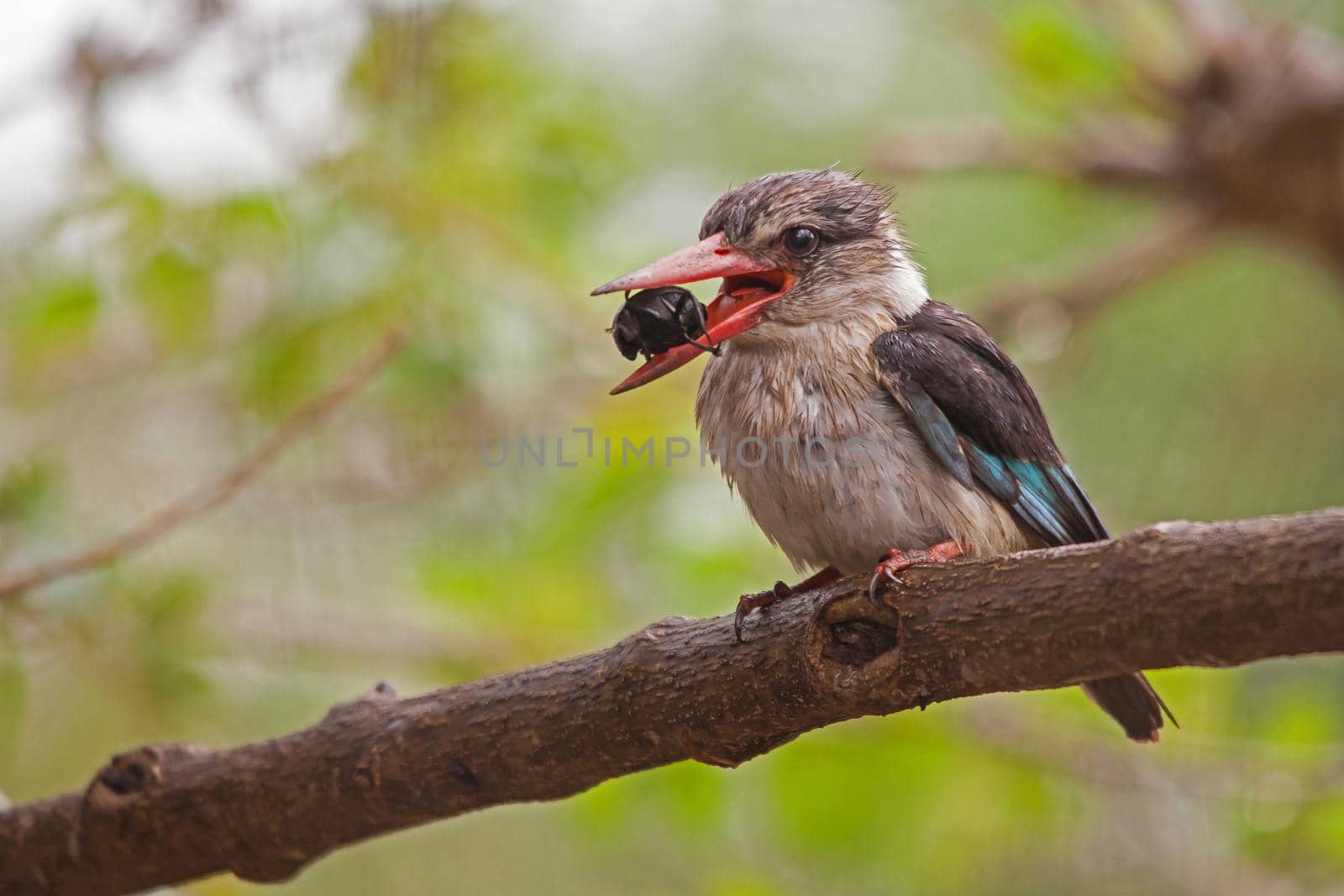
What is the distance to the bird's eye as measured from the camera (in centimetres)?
288

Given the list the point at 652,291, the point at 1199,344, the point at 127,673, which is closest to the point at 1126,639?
the point at 652,291

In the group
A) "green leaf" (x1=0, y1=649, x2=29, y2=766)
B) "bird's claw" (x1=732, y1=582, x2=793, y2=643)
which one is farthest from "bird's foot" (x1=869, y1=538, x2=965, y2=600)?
"green leaf" (x1=0, y1=649, x2=29, y2=766)

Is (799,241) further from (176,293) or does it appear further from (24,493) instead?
(24,493)

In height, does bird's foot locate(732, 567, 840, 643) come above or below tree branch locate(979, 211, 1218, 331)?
below

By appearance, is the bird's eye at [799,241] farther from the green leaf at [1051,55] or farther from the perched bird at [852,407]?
the green leaf at [1051,55]

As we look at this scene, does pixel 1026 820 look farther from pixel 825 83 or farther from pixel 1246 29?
pixel 825 83

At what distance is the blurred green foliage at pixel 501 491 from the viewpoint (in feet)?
11.3

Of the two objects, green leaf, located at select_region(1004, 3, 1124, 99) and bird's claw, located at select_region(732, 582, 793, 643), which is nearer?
bird's claw, located at select_region(732, 582, 793, 643)

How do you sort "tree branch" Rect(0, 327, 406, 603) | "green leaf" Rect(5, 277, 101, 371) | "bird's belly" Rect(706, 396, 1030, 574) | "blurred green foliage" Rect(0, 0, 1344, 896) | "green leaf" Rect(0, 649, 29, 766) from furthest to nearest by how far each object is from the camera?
"blurred green foliage" Rect(0, 0, 1344, 896), "green leaf" Rect(5, 277, 101, 371), "green leaf" Rect(0, 649, 29, 766), "tree branch" Rect(0, 327, 406, 603), "bird's belly" Rect(706, 396, 1030, 574)

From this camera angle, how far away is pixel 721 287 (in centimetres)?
294

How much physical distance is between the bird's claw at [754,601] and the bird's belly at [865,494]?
0.54 feet

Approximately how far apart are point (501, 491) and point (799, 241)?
189cm

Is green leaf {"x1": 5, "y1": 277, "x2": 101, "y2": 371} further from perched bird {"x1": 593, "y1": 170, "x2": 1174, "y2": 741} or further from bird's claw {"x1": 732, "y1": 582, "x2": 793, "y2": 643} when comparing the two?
bird's claw {"x1": 732, "y1": 582, "x2": 793, "y2": 643}

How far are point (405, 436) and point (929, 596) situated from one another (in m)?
2.45
